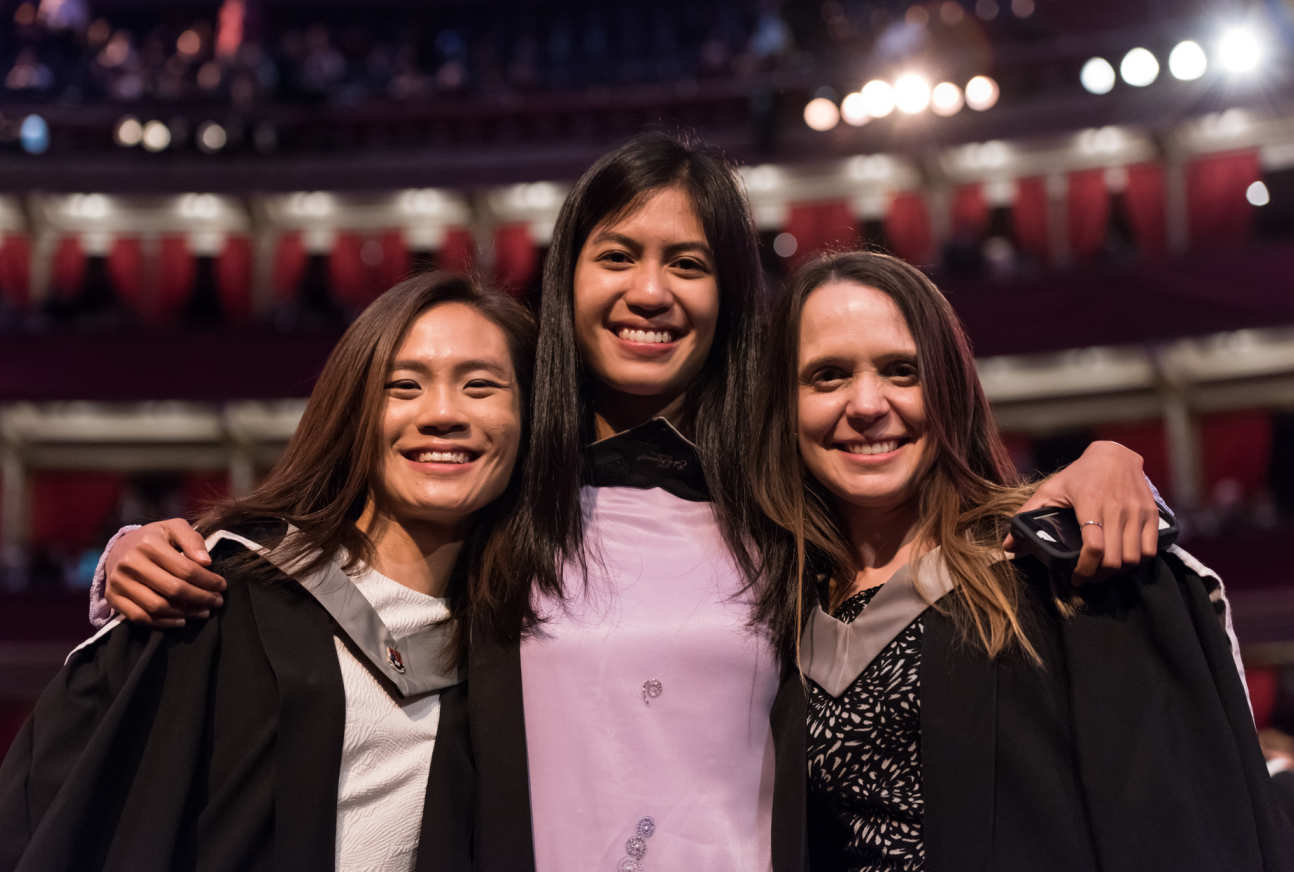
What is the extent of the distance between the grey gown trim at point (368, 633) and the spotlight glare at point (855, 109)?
12.8 metres

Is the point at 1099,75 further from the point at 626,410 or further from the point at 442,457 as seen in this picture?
the point at 442,457

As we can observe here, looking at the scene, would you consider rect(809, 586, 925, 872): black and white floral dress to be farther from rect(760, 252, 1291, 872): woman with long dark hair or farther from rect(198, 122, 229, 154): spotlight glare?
rect(198, 122, 229, 154): spotlight glare

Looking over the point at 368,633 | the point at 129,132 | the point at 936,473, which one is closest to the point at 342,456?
the point at 368,633

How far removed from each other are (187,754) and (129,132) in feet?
49.3

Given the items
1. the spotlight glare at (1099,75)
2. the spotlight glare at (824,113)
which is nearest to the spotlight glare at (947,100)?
the spotlight glare at (824,113)

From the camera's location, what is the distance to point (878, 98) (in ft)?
46.7

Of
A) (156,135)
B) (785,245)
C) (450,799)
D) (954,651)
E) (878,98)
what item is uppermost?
(156,135)

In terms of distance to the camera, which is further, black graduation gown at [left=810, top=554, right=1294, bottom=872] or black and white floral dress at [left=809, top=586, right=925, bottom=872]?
black and white floral dress at [left=809, top=586, right=925, bottom=872]

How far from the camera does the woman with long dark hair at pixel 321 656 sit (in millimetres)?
2227

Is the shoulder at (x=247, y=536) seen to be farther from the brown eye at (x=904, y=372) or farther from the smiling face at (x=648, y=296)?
the brown eye at (x=904, y=372)

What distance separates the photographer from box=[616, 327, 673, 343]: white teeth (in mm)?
2723

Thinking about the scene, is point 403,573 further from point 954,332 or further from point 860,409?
point 954,332

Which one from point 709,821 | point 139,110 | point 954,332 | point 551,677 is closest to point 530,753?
point 551,677

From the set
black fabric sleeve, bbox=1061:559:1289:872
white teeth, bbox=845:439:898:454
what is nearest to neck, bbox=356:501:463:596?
white teeth, bbox=845:439:898:454
